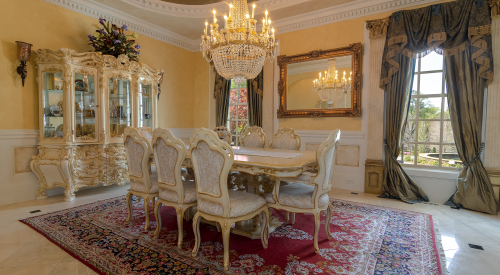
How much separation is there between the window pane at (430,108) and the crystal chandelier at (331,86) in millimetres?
1108

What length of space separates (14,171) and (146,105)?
82.3 inches

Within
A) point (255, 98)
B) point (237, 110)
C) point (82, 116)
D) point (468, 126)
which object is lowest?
point (468, 126)

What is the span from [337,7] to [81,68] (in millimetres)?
4179

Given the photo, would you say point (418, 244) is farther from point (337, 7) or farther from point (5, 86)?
point (5, 86)

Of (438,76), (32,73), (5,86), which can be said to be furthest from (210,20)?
(438,76)

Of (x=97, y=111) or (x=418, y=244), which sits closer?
(x=418, y=244)

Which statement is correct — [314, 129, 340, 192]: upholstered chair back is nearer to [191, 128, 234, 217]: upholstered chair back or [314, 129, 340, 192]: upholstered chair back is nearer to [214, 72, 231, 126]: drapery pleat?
[191, 128, 234, 217]: upholstered chair back

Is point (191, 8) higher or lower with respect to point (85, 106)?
higher

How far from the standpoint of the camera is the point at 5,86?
348 centimetres

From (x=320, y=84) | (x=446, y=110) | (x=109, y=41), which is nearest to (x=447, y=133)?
(x=446, y=110)

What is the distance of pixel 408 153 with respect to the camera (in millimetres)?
4129

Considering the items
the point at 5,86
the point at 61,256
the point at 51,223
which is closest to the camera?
the point at 61,256

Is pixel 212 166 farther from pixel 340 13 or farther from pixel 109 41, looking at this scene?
pixel 340 13

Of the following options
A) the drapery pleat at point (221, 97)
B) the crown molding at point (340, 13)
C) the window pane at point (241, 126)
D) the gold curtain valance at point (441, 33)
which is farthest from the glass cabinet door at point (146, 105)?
the gold curtain valance at point (441, 33)
